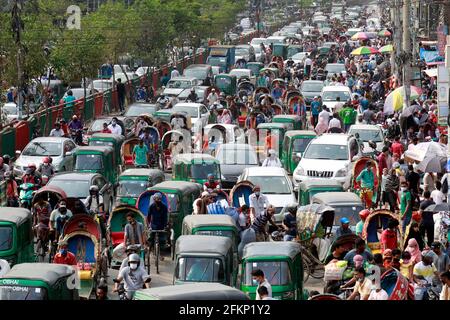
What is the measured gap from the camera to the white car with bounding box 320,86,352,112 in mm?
51906

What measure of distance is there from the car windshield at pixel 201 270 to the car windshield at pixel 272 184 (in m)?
9.24

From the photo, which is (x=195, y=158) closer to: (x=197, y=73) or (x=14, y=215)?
(x=14, y=215)

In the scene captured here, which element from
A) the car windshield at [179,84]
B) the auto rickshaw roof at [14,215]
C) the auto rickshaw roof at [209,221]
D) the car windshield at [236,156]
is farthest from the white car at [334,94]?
the auto rickshaw roof at [14,215]

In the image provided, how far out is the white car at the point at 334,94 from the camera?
51.9 meters

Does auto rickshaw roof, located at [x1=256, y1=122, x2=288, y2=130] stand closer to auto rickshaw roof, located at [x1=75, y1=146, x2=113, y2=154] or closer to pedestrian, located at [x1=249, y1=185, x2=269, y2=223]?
auto rickshaw roof, located at [x1=75, y1=146, x2=113, y2=154]

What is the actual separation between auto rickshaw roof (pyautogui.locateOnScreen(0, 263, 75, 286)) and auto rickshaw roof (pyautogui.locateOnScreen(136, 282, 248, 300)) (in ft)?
8.72

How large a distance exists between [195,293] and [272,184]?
14764 mm

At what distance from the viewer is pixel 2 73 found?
46.9 meters

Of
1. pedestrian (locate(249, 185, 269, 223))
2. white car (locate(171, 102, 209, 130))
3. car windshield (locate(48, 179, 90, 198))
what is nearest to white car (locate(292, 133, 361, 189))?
pedestrian (locate(249, 185, 269, 223))

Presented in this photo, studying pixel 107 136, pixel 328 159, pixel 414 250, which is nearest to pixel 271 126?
pixel 107 136

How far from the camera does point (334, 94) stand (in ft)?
172

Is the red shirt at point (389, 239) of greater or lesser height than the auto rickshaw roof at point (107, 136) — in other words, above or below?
below

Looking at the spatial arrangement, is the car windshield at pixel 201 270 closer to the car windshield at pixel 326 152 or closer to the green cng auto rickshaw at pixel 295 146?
the car windshield at pixel 326 152

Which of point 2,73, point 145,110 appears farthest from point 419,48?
point 2,73
